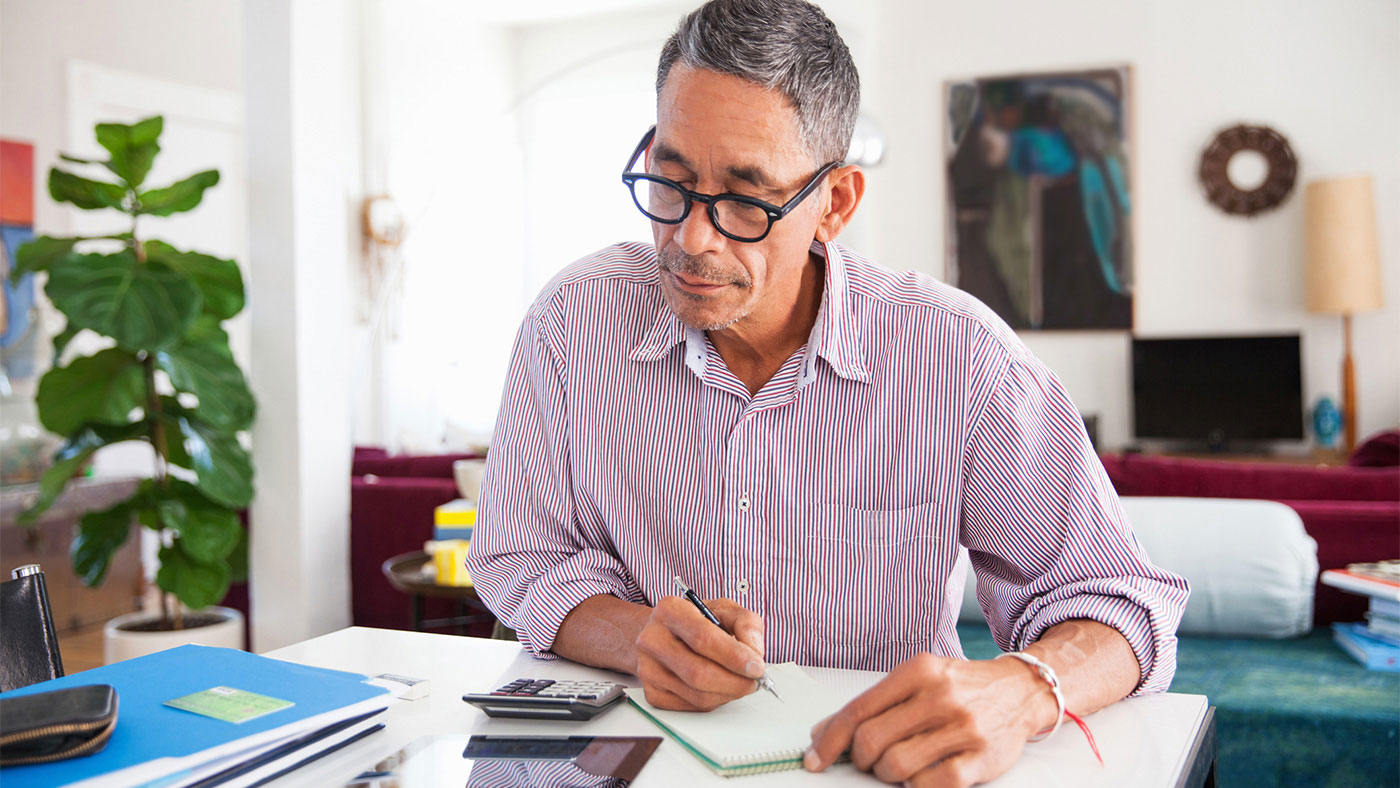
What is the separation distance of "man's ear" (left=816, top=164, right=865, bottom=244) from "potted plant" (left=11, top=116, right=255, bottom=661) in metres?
1.89

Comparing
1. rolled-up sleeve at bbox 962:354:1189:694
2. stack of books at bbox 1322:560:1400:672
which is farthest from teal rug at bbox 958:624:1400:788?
rolled-up sleeve at bbox 962:354:1189:694

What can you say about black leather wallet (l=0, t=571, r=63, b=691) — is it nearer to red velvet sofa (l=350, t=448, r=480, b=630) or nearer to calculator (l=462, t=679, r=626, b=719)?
calculator (l=462, t=679, r=626, b=719)

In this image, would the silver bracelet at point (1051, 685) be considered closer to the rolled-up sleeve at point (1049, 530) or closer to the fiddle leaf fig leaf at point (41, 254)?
the rolled-up sleeve at point (1049, 530)

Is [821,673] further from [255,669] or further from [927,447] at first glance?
[255,669]

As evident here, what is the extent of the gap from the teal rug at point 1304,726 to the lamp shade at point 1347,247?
150 inches

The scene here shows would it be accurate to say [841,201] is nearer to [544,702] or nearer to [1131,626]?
[1131,626]

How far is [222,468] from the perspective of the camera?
110 inches

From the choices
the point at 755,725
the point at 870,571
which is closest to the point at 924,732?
the point at 755,725

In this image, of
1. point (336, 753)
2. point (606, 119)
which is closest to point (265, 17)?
point (336, 753)

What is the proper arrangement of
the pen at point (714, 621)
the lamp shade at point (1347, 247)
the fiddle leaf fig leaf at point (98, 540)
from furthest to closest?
the lamp shade at point (1347, 247) → the fiddle leaf fig leaf at point (98, 540) → the pen at point (714, 621)

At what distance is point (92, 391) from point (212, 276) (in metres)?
0.39

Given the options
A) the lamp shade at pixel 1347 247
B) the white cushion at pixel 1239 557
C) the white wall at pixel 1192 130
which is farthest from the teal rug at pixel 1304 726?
the white wall at pixel 1192 130

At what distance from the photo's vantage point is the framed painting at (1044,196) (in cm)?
600

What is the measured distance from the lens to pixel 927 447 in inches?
47.5
